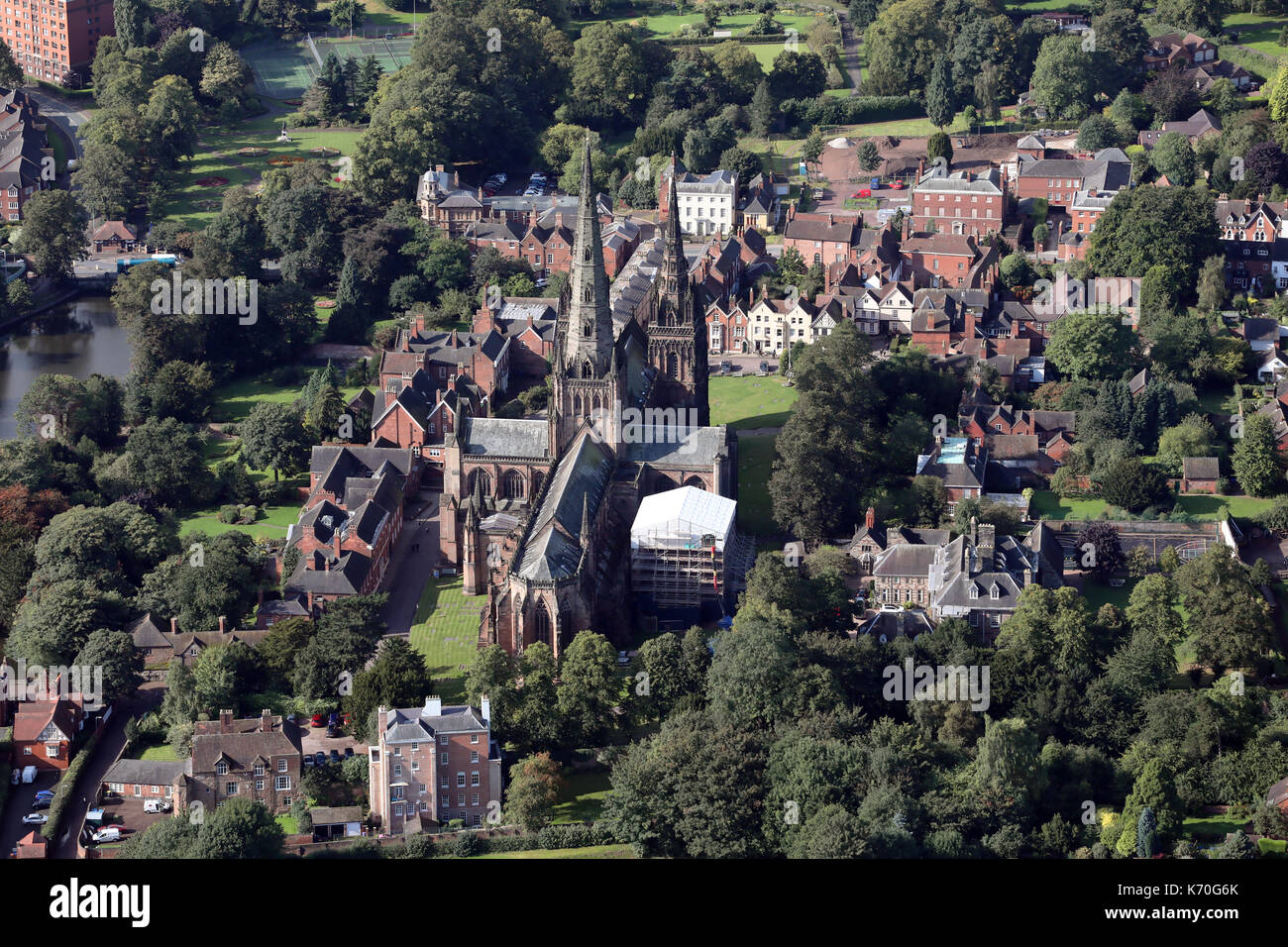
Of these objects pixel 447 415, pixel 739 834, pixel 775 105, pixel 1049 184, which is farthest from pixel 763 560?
pixel 775 105

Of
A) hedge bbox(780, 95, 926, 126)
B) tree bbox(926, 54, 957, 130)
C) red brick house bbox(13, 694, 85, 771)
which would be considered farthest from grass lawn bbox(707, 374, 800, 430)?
hedge bbox(780, 95, 926, 126)

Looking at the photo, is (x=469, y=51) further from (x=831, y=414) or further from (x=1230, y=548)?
(x=1230, y=548)

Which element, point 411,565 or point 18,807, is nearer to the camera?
point 18,807

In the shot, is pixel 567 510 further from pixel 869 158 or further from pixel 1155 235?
pixel 869 158

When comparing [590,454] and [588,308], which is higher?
[588,308]

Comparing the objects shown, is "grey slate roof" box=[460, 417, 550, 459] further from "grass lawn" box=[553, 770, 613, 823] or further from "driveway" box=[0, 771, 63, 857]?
"driveway" box=[0, 771, 63, 857]

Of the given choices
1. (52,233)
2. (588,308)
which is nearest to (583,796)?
(588,308)

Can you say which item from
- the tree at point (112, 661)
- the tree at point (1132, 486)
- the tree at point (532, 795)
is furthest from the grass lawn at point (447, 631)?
the tree at point (1132, 486)
